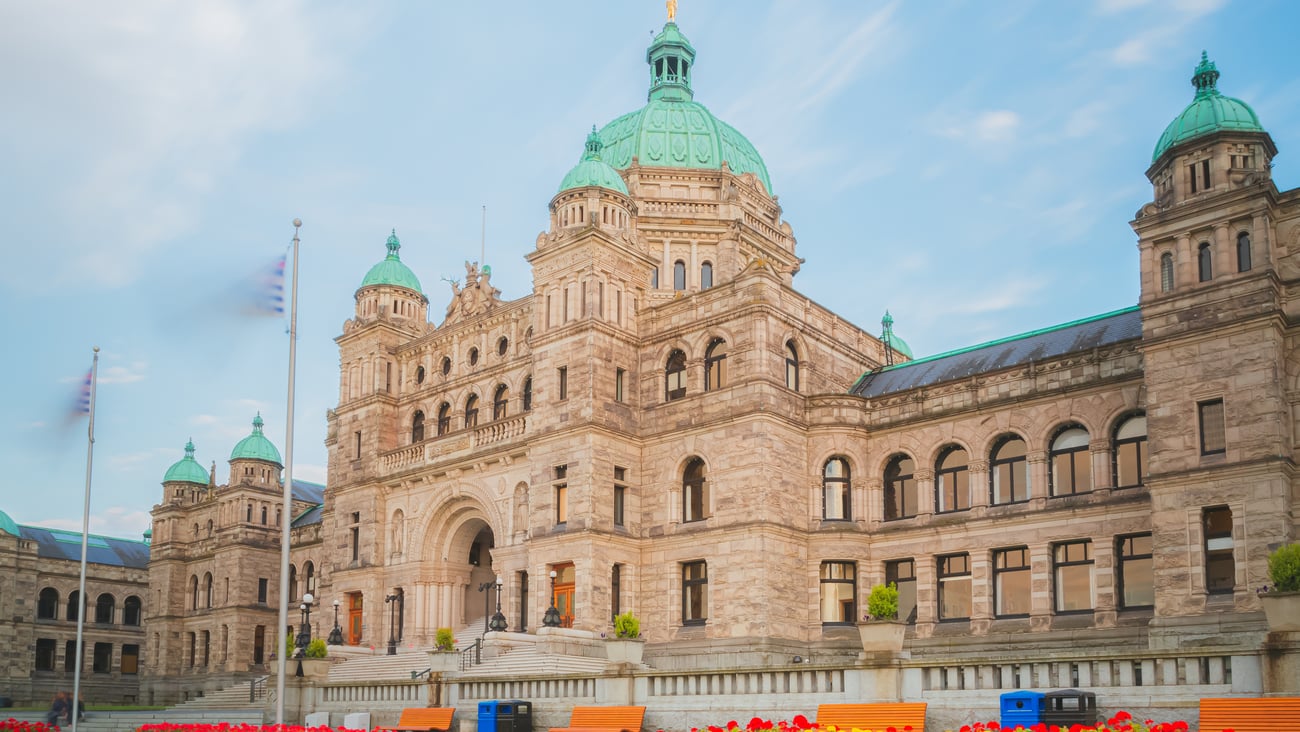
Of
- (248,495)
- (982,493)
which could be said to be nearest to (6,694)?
(248,495)

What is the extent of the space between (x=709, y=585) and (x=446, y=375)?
17461 mm

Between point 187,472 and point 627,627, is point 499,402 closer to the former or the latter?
point 627,627

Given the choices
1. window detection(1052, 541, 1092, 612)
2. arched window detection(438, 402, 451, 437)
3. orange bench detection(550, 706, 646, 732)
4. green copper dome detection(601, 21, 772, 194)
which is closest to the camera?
orange bench detection(550, 706, 646, 732)

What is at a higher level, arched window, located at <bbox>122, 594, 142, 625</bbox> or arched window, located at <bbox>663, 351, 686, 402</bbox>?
arched window, located at <bbox>663, 351, 686, 402</bbox>

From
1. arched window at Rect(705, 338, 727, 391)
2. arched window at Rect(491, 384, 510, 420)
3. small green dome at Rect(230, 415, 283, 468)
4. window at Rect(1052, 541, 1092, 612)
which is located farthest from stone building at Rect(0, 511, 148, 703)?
window at Rect(1052, 541, 1092, 612)

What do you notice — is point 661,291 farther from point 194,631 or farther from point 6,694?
point 6,694

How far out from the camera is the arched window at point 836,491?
42959 mm

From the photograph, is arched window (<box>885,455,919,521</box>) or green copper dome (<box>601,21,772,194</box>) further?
green copper dome (<box>601,21,772,194</box>)

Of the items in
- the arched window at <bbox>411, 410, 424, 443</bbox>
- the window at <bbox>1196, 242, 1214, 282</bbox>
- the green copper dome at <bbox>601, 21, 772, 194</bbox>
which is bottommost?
the arched window at <bbox>411, 410, 424, 443</bbox>

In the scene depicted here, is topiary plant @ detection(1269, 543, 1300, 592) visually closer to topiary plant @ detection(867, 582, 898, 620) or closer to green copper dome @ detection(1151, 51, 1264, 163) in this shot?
topiary plant @ detection(867, 582, 898, 620)

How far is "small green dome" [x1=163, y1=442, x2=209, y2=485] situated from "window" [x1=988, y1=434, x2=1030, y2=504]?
54.9 metres

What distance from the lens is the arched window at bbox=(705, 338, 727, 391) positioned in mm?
43466

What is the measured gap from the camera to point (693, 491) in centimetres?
4353

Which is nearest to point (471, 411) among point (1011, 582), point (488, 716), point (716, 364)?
point (716, 364)
